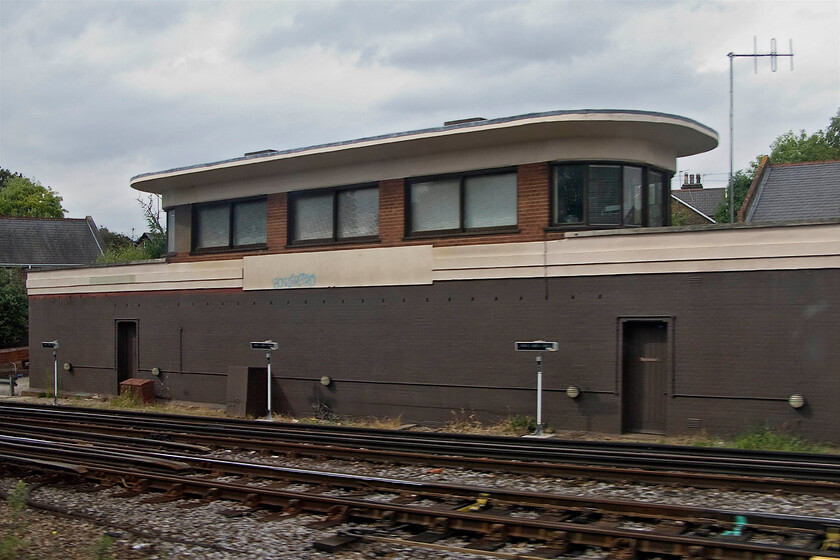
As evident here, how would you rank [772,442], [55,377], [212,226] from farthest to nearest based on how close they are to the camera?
[55,377] < [212,226] < [772,442]

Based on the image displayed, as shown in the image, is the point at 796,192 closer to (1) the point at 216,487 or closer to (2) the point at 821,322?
(2) the point at 821,322

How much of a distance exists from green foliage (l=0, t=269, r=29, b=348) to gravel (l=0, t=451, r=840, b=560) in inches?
1151

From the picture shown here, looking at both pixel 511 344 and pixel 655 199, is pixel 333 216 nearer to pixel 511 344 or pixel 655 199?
pixel 511 344

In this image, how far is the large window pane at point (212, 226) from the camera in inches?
787

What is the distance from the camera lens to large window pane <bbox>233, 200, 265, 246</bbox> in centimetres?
1926

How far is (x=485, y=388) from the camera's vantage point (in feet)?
50.1

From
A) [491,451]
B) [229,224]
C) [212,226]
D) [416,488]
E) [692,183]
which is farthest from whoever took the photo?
[692,183]

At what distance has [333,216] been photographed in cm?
1789

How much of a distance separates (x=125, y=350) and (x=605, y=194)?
13.9 m

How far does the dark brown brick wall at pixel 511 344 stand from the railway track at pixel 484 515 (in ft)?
19.0

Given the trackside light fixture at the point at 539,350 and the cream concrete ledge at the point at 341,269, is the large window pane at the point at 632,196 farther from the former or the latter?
the cream concrete ledge at the point at 341,269

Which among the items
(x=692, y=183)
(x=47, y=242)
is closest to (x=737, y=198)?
(x=692, y=183)

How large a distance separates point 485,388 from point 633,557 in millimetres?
8659

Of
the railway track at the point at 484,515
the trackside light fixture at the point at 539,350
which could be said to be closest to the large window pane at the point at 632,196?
the trackside light fixture at the point at 539,350
